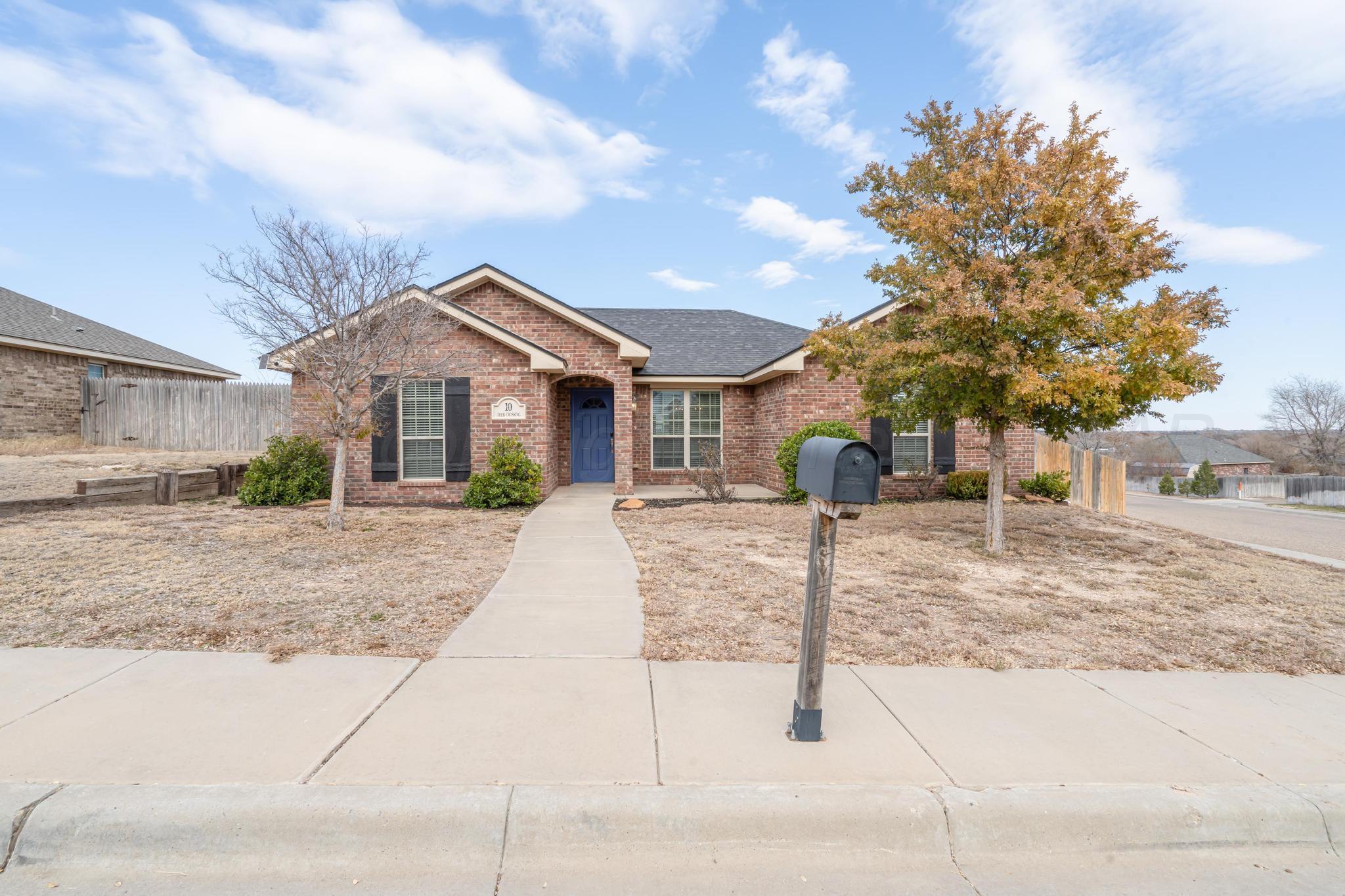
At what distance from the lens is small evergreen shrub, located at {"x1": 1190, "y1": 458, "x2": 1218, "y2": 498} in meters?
37.4

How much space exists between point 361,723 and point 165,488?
10.1 meters

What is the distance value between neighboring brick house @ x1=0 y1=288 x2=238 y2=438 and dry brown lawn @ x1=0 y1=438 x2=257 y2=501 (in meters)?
0.98

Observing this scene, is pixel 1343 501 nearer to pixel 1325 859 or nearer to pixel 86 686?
pixel 1325 859

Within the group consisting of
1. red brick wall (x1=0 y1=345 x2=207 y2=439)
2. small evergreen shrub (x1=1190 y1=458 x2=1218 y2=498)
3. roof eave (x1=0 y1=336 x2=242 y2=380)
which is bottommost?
small evergreen shrub (x1=1190 y1=458 x2=1218 y2=498)

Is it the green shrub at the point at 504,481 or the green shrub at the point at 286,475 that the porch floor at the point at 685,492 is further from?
the green shrub at the point at 286,475

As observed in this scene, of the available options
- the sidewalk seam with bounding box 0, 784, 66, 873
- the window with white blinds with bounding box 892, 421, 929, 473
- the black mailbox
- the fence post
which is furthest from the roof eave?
the black mailbox

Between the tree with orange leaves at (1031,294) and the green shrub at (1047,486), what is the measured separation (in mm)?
5212

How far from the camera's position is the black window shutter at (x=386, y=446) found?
11656 millimetres

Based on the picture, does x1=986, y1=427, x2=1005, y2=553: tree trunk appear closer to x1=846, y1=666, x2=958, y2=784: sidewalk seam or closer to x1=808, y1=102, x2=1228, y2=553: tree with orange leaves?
x1=808, y1=102, x2=1228, y2=553: tree with orange leaves

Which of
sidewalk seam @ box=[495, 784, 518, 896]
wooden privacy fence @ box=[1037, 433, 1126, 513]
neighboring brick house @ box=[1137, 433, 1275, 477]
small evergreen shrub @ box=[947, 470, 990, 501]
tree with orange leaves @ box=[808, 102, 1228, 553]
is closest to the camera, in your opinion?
sidewalk seam @ box=[495, 784, 518, 896]

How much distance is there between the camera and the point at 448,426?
11672 mm

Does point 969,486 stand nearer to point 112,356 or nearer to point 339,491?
point 339,491

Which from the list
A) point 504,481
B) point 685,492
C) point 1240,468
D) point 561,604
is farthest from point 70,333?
point 1240,468

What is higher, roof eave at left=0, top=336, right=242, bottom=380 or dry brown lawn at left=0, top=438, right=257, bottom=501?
roof eave at left=0, top=336, right=242, bottom=380
